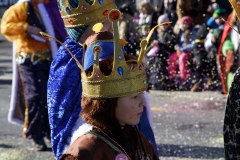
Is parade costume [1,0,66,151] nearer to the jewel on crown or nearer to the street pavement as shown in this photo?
the street pavement

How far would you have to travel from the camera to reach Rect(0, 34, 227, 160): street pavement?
6027 millimetres

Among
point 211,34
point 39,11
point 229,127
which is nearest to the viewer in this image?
point 229,127

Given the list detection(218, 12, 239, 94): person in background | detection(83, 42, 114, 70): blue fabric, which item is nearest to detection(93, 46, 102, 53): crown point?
detection(83, 42, 114, 70): blue fabric

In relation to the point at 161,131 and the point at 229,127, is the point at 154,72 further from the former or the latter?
the point at 229,127

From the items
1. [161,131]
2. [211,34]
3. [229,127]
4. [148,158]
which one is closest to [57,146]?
[229,127]

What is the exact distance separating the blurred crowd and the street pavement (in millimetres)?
225

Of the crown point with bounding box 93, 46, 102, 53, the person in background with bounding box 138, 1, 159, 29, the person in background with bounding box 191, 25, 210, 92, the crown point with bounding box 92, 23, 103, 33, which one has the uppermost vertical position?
the crown point with bounding box 93, 46, 102, 53

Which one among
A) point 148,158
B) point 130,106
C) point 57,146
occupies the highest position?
point 130,106

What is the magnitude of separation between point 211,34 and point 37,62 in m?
3.79

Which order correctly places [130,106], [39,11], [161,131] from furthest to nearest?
1. [161,131]
2. [39,11]
3. [130,106]

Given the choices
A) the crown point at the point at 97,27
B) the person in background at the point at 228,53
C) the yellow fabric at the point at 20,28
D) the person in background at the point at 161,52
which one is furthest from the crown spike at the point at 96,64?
the person in background at the point at 161,52

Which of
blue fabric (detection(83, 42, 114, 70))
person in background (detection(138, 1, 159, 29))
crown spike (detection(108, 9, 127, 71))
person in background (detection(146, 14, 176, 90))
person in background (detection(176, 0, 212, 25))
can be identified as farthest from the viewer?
person in background (detection(138, 1, 159, 29))

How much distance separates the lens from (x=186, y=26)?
9.42 meters

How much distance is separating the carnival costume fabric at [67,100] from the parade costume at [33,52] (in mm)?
1620
